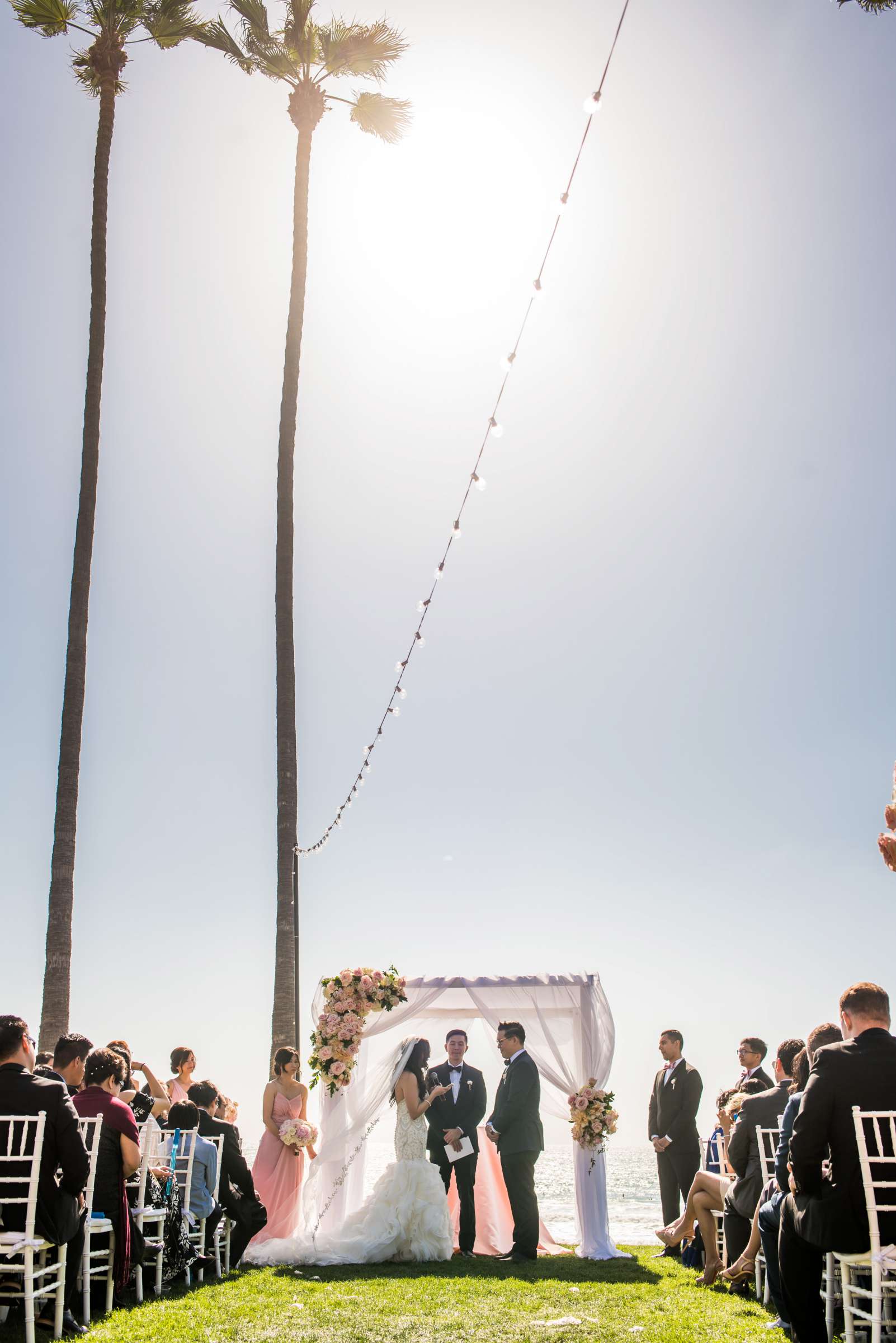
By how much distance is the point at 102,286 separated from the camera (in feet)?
47.4

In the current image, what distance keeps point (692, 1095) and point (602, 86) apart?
860 centimetres

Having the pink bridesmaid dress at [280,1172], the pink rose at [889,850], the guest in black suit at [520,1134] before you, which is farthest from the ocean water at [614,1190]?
the pink rose at [889,850]

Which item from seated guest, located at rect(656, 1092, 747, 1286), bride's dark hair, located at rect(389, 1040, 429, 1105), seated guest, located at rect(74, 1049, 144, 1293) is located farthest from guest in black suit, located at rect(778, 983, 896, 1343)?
bride's dark hair, located at rect(389, 1040, 429, 1105)

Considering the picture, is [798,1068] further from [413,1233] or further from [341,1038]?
[341,1038]

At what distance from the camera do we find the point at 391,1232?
30.1 ft

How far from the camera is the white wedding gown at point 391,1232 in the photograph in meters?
9.16

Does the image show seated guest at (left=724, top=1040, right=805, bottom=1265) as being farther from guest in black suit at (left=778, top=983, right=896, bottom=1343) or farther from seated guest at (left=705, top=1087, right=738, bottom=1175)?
guest in black suit at (left=778, top=983, right=896, bottom=1343)

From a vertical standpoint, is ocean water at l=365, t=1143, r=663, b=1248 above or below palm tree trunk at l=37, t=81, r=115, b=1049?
below

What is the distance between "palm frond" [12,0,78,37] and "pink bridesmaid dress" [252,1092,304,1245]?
14191mm

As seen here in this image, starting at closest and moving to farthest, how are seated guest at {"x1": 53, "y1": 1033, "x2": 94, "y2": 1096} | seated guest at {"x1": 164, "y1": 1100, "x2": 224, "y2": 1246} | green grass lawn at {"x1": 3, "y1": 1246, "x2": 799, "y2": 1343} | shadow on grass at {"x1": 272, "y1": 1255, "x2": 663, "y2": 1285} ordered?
green grass lawn at {"x1": 3, "y1": 1246, "x2": 799, "y2": 1343} < seated guest at {"x1": 53, "y1": 1033, "x2": 94, "y2": 1096} < seated guest at {"x1": 164, "y1": 1100, "x2": 224, "y2": 1246} < shadow on grass at {"x1": 272, "y1": 1255, "x2": 663, "y2": 1285}

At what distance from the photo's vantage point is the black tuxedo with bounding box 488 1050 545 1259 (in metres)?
9.55

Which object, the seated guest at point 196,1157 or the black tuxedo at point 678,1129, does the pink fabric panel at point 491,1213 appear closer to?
the black tuxedo at point 678,1129

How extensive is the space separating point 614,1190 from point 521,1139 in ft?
137

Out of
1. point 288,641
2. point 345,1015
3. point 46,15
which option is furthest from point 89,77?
point 345,1015
